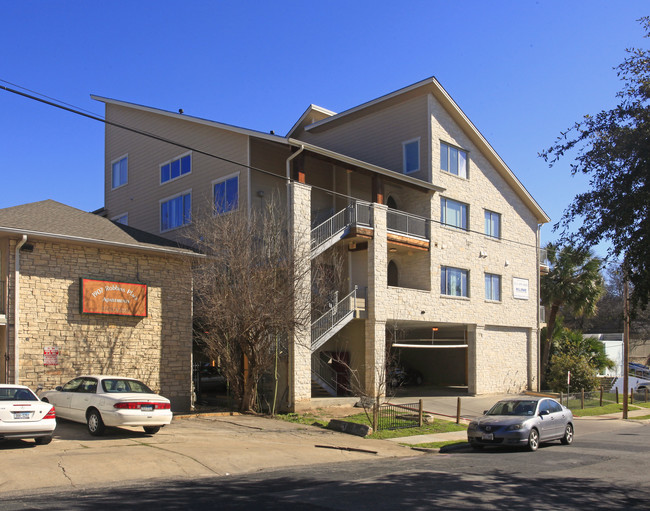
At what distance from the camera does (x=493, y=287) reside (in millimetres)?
33875

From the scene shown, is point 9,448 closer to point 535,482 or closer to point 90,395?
point 90,395

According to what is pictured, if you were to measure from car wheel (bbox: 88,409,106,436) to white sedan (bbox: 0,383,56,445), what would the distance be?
4.52ft

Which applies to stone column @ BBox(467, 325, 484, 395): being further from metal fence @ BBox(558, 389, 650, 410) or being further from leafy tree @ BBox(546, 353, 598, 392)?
leafy tree @ BBox(546, 353, 598, 392)

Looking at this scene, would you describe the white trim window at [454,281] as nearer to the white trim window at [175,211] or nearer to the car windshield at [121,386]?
the white trim window at [175,211]

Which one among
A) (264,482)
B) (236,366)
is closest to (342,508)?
(264,482)

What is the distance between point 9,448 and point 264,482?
605cm

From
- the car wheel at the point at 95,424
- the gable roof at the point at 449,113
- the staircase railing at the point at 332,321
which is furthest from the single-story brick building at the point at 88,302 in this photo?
the gable roof at the point at 449,113

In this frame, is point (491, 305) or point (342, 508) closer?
point (342, 508)

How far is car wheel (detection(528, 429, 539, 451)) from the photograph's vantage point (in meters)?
16.6

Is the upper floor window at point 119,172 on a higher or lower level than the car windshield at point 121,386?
higher

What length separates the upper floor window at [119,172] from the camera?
111 feet

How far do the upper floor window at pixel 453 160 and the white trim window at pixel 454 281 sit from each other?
490cm

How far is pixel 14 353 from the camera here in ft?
59.7

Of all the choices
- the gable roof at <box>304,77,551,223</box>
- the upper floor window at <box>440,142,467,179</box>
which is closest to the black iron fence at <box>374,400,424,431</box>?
the upper floor window at <box>440,142,467,179</box>
